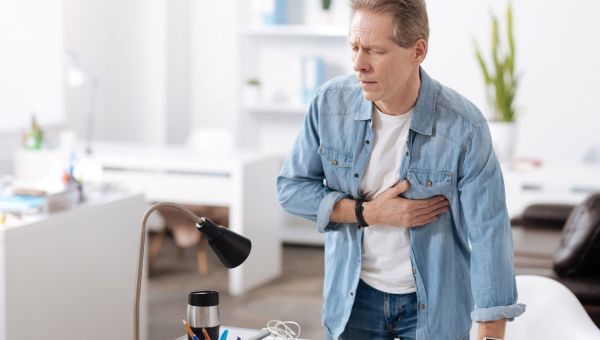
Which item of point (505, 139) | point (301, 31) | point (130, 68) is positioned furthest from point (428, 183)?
point (130, 68)

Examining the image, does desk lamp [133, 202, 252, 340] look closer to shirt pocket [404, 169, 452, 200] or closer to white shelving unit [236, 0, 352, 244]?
shirt pocket [404, 169, 452, 200]

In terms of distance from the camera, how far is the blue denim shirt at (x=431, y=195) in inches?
74.1

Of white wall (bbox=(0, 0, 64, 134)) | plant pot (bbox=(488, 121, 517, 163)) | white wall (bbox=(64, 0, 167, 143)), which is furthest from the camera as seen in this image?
white wall (bbox=(64, 0, 167, 143))

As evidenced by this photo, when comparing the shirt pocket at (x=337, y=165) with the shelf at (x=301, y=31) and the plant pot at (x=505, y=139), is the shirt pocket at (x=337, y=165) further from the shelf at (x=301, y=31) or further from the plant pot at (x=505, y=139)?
the shelf at (x=301, y=31)

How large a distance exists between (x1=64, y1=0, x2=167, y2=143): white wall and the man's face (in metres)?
4.85

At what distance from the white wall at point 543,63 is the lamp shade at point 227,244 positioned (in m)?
4.19

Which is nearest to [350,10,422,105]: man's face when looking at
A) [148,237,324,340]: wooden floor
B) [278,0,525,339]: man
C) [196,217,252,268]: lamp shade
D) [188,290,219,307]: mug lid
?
[278,0,525,339]: man

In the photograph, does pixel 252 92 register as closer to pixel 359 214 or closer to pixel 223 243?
pixel 359 214

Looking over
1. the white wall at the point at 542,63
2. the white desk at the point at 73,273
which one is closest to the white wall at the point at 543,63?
the white wall at the point at 542,63

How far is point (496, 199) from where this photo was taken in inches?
73.5

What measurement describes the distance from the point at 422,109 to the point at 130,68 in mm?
5051

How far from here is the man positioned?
1.85 meters

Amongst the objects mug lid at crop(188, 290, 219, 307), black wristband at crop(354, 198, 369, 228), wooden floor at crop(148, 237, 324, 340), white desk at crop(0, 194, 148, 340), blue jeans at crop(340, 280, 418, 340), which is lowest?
wooden floor at crop(148, 237, 324, 340)

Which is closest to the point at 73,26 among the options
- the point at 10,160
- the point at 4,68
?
the point at 4,68
